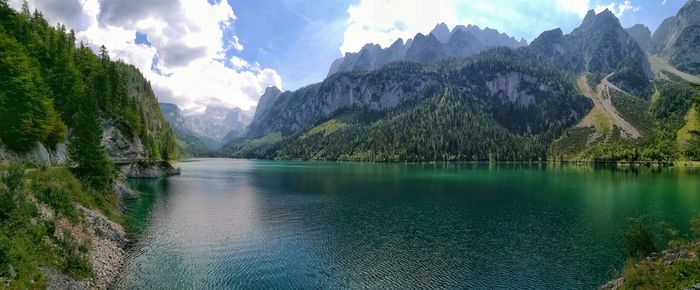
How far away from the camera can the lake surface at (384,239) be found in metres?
39.6

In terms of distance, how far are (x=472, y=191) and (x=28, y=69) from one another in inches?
3974

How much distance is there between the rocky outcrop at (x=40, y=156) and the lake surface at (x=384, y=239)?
15.8 meters

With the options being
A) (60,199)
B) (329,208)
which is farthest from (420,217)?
(60,199)

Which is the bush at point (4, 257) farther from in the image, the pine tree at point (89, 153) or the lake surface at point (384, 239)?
the pine tree at point (89, 153)

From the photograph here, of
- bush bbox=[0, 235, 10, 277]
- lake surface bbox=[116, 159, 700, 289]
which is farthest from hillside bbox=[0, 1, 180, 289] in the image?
lake surface bbox=[116, 159, 700, 289]

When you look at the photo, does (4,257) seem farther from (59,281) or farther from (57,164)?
(57,164)

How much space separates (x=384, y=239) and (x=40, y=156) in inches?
2352

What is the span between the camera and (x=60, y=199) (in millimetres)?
42000

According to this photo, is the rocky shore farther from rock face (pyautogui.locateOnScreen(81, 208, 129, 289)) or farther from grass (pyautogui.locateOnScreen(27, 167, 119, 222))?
grass (pyautogui.locateOnScreen(27, 167, 119, 222))

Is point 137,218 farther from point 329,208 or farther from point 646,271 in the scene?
point 646,271

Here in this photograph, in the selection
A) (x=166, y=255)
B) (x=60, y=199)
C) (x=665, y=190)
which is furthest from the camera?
(x=665, y=190)

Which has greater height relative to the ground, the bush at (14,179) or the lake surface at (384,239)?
the bush at (14,179)

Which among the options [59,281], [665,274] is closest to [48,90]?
[59,281]

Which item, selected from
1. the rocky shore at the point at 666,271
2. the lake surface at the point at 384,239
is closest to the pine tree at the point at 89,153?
the lake surface at the point at 384,239
